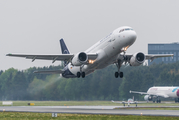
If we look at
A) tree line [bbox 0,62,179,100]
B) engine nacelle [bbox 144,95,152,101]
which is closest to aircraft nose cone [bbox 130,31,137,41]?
tree line [bbox 0,62,179,100]

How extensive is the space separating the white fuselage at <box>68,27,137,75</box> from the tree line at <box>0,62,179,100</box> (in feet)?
102

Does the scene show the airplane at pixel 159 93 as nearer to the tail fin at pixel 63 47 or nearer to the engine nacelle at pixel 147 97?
the engine nacelle at pixel 147 97

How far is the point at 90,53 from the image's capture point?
52594 millimetres

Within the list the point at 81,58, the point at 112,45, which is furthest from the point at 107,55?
the point at 81,58

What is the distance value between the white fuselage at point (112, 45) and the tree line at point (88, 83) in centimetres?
3098

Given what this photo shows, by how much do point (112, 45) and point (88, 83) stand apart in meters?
38.3

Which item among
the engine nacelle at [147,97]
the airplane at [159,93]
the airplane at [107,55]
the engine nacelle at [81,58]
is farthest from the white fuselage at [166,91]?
the engine nacelle at [81,58]

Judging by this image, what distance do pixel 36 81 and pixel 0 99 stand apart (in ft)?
64.0

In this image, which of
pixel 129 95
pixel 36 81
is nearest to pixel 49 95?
pixel 36 81

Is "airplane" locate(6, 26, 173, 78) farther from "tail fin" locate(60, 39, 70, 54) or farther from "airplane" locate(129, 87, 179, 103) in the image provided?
"airplane" locate(129, 87, 179, 103)

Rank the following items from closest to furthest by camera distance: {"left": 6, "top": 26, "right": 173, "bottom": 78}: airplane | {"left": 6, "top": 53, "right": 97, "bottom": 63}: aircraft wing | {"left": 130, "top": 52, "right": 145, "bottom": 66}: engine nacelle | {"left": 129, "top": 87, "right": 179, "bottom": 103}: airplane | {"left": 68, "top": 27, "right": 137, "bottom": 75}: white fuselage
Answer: {"left": 68, "top": 27, "right": 137, "bottom": 75}: white fuselage → {"left": 6, "top": 26, "right": 173, "bottom": 78}: airplane → {"left": 6, "top": 53, "right": 97, "bottom": 63}: aircraft wing → {"left": 130, "top": 52, "right": 145, "bottom": 66}: engine nacelle → {"left": 129, "top": 87, "right": 179, "bottom": 103}: airplane

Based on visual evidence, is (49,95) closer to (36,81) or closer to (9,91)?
(36,81)

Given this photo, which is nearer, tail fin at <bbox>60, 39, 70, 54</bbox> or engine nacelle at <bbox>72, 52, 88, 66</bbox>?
engine nacelle at <bbox>72, 52, 88, 66</bbox>

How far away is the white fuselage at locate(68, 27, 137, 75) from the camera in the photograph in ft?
155
